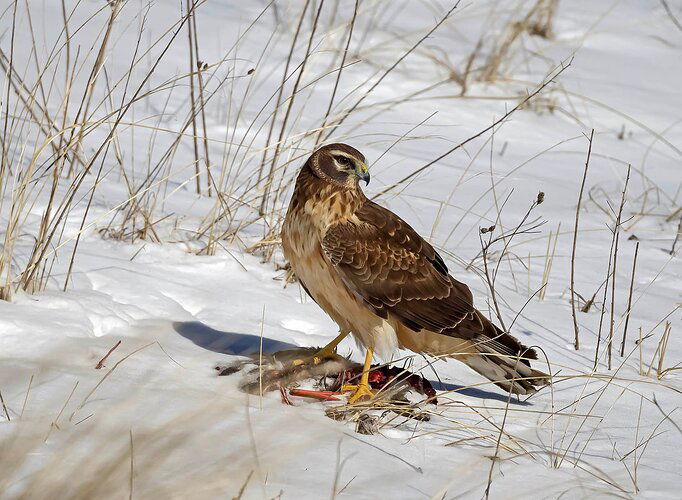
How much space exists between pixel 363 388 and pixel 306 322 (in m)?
0.84

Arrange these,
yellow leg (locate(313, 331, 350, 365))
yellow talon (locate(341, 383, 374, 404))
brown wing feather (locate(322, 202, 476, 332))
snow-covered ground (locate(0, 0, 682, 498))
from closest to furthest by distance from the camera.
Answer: snow-covered ground (locate(0, 0, 682, 498)) → yellow talon (locate(341, 383, 374, 404)) → brown wing feather (locate(322, 202, 476, 332)) → yellow leg (locate(313, 331, 350, 365))

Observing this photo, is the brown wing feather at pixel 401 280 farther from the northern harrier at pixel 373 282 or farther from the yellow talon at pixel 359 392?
the yellow talon at pixel 359 392

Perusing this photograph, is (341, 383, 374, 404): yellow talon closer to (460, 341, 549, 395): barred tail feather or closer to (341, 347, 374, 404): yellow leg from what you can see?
(341, 347, 374, 404): yellow leg

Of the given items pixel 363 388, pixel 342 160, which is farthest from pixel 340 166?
pixel 363 388

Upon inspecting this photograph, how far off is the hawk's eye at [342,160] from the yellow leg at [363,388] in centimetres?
65

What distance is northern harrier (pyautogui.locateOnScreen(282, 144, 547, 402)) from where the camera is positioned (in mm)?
3525

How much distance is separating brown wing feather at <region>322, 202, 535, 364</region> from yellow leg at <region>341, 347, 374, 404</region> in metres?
0.18

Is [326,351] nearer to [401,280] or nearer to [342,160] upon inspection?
[401,280]

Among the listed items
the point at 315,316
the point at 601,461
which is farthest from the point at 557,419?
the point at 315,316

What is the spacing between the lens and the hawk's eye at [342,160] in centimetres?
365

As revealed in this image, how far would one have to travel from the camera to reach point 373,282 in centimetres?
353

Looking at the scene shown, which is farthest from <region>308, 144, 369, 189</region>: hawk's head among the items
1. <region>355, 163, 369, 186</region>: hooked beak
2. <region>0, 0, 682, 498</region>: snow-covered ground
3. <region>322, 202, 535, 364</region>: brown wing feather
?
<region>0, 0, 682, 498</region>: snow-covered ground

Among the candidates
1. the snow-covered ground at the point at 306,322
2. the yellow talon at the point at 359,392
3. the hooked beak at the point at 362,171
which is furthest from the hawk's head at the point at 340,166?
the yellow talon at the point at 359,392

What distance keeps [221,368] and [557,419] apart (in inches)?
44.0
